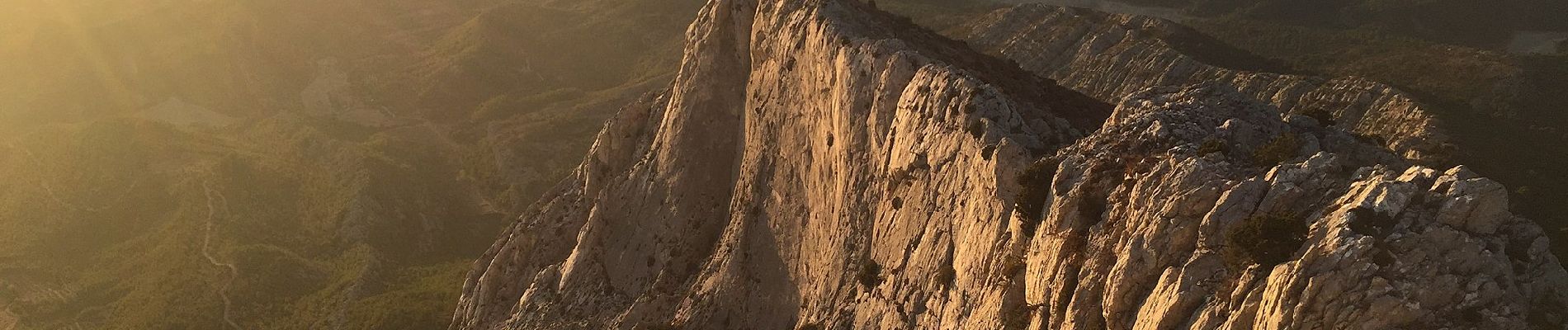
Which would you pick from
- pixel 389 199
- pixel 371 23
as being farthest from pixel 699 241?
pixel 371 23

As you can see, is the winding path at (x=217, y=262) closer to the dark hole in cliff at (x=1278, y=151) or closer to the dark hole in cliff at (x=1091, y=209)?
the dark hole in cliff at (x=1091, y=209)

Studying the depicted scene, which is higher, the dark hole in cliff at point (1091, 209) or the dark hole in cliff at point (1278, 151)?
the dark hole in cliff at point (1278, 151)

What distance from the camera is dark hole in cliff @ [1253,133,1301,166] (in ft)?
94.7

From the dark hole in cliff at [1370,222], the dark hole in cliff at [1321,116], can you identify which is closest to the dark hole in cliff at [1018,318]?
the dark hole in cliff at [1370,222]

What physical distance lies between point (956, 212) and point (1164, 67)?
81.7 m

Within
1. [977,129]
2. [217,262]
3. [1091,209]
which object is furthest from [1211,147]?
[217,262]

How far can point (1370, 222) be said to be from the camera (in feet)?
78.1

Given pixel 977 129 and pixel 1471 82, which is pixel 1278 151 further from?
pixel 1471 82

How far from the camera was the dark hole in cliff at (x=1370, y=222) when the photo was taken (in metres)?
23.5

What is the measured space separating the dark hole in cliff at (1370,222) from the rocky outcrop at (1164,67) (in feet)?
180

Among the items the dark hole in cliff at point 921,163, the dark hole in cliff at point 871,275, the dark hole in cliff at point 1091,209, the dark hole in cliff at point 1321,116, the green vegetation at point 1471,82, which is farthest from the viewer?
the green vegetation at point 1471,82

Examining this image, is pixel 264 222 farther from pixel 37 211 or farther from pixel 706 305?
pixel 706 305

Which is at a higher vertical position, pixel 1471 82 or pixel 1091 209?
pixel 1091 209

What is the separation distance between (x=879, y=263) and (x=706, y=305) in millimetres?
15037
